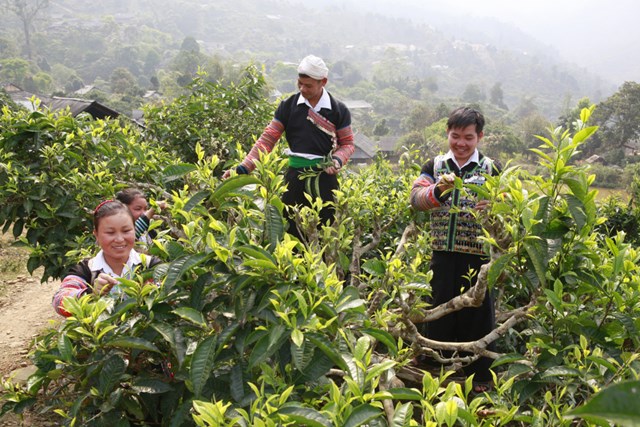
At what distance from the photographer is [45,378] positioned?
6.39ft

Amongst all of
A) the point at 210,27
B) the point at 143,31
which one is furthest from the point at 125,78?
the point at 210,27

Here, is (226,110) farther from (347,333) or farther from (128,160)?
(347,333)

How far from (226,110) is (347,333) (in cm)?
448

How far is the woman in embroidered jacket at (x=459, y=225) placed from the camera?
286 cm

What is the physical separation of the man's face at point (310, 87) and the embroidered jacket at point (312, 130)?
0.26 ft

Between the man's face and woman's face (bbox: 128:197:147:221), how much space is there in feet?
4.01

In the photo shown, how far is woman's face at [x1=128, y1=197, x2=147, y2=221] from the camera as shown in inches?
134

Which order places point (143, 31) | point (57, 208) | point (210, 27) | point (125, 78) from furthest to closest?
point (210, 27)
point (143, 31)
point (125, 78)
point (57, 208)

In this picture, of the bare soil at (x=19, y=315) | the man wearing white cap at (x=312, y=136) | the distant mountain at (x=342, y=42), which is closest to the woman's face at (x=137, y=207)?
the man wearing white cap at (x=312, y=136)

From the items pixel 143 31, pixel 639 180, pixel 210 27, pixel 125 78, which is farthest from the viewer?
pixel 210 27

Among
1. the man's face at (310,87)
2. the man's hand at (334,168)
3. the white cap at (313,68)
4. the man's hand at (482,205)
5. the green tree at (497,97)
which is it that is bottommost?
the green tree at (497,97)

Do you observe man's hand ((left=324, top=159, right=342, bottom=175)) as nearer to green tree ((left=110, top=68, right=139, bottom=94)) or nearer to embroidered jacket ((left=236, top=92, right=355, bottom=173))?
embroidered jacket ((left=236, top=92, right=355, bottom=173))

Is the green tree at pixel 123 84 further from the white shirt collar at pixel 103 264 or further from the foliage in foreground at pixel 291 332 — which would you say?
the foliage in foreground at pixel 291 332

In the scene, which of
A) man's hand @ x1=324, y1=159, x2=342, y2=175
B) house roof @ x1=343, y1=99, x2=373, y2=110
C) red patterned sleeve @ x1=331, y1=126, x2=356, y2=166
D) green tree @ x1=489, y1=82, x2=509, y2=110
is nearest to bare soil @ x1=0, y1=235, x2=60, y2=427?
man's hand @ x1=324, y1=159, x2=342, y2=175
